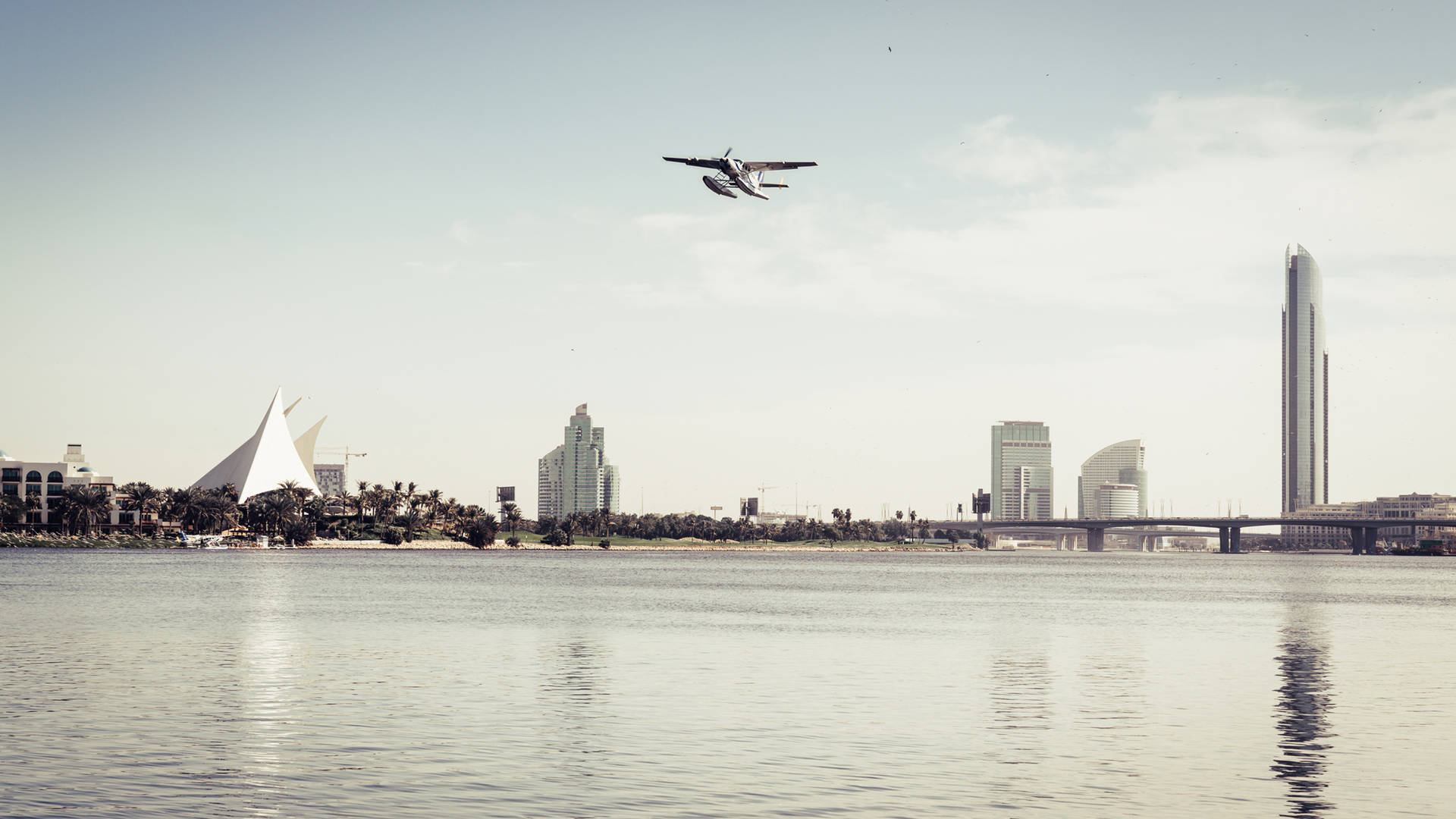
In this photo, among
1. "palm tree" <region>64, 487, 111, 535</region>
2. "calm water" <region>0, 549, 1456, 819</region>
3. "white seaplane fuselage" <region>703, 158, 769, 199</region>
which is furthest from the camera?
"palm tree" <region>64, 487, 111, 535</region>

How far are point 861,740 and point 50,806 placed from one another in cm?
1331

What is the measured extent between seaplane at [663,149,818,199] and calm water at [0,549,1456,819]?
20200mm

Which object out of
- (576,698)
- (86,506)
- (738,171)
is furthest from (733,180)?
(86,506)

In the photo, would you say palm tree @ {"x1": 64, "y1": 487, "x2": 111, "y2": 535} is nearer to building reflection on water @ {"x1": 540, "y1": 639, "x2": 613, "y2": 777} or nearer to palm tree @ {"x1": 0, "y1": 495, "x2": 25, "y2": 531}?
palm tree @ {"x1": 0, "y1": 495, "x2": 25, "y2": 531}

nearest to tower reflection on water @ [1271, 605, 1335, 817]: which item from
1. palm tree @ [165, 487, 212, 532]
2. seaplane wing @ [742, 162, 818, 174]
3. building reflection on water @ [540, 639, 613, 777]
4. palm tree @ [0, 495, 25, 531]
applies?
building reflection on water @ [540, 639, 613, 777]

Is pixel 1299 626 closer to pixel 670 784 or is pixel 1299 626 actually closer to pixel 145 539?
pixel 670 784

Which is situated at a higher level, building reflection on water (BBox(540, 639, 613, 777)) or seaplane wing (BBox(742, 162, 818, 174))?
seaplane wing (BBox(742, 162, 818, 174))

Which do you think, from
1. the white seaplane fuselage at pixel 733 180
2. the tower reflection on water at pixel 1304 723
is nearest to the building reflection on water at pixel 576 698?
the tower reflection on water at pixel 1304 723

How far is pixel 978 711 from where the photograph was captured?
94.7 feet

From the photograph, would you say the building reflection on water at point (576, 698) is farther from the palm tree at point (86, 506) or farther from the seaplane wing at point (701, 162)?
the palm tree at point (86, 506)

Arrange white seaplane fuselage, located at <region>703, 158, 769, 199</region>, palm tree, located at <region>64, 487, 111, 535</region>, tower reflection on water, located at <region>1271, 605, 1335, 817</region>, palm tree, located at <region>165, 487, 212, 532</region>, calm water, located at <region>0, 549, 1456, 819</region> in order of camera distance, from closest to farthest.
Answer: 1. calm water, located at <region>0, 549, 1456, 819</region>
2. tower reflection on water, located at <region>1271, 605, 1335, 817</region>
3. white seaplane fuselage, located at <region>703, 158, 769, 199</region>
4. palm tree, located at <region>64, 487, 111, 535</region>
5. palm tree, located at <region>165, 487, 212, 532</region>

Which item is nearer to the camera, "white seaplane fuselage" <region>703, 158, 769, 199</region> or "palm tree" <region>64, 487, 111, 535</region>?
"white seaplane fuselage" <region>703, 158, 769, 199</region>

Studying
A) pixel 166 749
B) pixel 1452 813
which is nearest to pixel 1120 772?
pixel 1452 813

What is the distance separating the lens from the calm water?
19.2m
